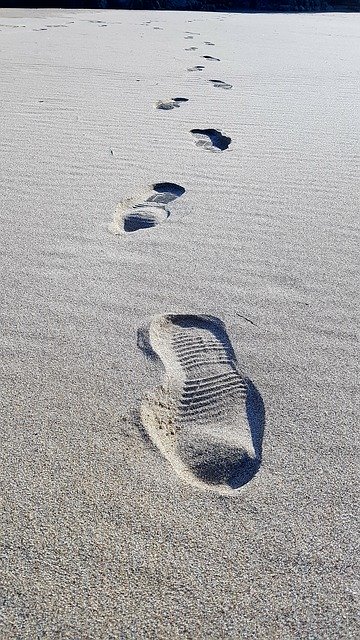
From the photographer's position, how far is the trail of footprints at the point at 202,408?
1.16 m

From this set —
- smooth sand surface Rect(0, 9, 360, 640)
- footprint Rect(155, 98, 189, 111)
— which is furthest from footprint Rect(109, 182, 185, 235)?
footprint Rect(155, 98, 189, 111)

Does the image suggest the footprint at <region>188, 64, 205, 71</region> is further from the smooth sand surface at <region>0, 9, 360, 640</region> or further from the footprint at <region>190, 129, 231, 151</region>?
the footprint at <region>190, 129, 231, 151</region>

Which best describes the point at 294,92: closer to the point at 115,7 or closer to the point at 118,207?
the point at 118,207

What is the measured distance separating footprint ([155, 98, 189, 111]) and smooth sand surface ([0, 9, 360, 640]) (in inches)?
16.0

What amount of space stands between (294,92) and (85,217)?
285 centimetres

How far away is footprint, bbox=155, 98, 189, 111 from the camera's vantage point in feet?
13.2

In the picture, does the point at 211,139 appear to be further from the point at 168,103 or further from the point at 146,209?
the point at 146,209

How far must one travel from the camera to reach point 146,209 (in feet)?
7.67

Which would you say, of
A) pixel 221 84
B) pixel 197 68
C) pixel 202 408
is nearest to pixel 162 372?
pixel 202 408

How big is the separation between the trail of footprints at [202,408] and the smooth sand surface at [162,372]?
0.9 inches

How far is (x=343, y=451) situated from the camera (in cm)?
120

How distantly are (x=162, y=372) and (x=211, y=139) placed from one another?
7.32ft

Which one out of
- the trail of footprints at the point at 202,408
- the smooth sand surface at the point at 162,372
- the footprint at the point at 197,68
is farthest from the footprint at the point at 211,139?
the footprint at the point at 197,68

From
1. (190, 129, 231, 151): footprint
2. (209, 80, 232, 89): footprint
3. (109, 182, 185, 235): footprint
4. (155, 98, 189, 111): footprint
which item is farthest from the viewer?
(209, 80, 232, 89): footprint
